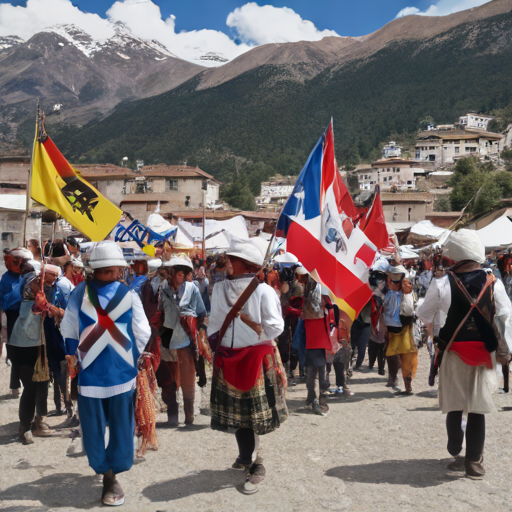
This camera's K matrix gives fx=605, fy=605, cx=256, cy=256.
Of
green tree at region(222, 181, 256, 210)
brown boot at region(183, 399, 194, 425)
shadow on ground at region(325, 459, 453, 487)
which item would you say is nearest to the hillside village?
green tree at region(222, 181, 256, 210)

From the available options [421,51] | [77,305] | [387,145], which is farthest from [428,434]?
[421,51]

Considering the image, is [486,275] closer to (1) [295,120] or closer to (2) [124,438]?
(2) [124,438]

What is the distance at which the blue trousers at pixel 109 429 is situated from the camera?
4129mm

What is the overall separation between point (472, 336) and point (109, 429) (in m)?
2.81

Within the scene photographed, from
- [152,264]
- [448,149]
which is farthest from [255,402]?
[448,149]

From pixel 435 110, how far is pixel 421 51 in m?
38.9

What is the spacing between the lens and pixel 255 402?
4539 mm

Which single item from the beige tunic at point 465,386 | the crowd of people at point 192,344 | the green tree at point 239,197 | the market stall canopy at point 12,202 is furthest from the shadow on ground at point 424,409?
the green tree at point 239,197

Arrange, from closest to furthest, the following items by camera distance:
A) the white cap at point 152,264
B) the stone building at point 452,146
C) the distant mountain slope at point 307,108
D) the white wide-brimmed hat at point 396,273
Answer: the white wide-brimmed hat at point 396,273 < the white cap at point 152,264 < the stone building at point 452,146 < the distant mountain slope at point 307,108

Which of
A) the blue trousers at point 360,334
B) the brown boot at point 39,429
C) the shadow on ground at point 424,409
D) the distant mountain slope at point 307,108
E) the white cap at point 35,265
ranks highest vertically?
the distant mountain slope at point 307,108

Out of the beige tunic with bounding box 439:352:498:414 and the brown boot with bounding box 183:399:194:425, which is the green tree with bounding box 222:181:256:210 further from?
the beige tunic with bounding box 439:352:498:414

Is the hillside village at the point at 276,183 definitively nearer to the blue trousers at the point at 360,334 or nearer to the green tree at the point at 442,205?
the green tree at the point at 442,205

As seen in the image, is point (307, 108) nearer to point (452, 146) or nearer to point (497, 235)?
point (452, 146)

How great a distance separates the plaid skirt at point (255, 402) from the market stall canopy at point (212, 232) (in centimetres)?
1588
